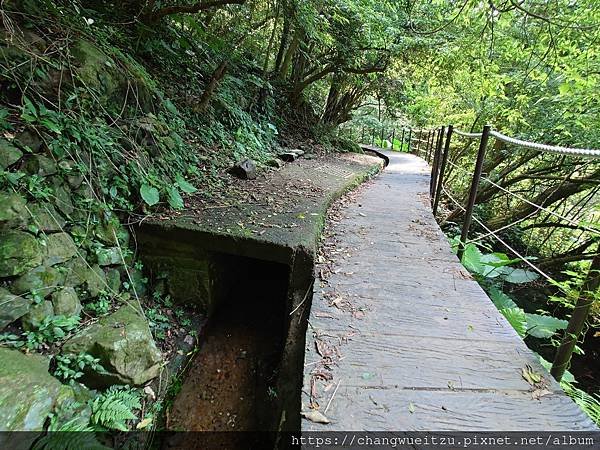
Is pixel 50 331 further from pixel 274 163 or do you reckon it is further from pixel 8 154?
pixel 274 163

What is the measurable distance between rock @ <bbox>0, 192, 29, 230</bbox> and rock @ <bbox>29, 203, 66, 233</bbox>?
48 mm

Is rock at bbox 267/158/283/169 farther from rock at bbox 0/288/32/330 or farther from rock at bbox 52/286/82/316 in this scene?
rock at bbox 0/288/32/330

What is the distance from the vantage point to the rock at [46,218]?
190cm

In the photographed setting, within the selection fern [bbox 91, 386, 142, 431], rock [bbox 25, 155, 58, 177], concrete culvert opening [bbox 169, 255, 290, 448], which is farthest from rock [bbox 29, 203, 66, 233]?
concrete culvert opening [bbox 169, 255, 290, 448]

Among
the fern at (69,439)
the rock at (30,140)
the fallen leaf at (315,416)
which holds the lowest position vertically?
the fern at (69,439)

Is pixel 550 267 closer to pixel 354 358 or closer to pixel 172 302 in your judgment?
pixel 354 358

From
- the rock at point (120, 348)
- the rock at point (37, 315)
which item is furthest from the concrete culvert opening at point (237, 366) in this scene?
the rock at point (37, 315)

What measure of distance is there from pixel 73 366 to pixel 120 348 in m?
0.23

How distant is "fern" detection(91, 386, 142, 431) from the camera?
166cm

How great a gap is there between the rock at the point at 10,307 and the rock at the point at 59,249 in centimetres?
25

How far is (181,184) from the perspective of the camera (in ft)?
10.1

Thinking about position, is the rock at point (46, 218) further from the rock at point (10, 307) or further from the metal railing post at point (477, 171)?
the metal railing post at point (477, 171)

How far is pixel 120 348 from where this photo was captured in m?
1.88

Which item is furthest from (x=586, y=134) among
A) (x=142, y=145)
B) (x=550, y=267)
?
(x=142, y=145)
